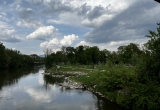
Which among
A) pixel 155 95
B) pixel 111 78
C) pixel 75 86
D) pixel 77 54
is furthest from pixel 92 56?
pixel 155 95

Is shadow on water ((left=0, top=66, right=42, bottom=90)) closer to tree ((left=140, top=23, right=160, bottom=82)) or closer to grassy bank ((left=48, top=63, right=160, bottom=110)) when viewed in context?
grassy bank ((left=48, top=63, right=160, bottom=110))

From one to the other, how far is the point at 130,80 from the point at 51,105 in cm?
1055

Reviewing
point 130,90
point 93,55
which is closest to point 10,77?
point 130,90

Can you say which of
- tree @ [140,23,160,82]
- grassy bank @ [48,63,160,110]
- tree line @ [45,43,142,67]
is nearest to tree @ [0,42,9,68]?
tree line @ [45,43,142,67]

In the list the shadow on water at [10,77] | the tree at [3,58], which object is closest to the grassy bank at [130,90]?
the shadow on water at [10,77]

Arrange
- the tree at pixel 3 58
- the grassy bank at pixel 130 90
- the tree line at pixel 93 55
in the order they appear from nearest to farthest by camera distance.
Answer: the grassy bank at pixel 130 90, the tree line at pixel 93 55, the tree at pixel 3 58

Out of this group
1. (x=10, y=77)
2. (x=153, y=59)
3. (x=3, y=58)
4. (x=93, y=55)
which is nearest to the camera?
(x=153, y=59)

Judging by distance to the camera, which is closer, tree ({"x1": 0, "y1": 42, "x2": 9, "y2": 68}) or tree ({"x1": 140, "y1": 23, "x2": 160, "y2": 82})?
tree ({"x1": 140, "y1": 23, "x2": 160, "y2": 82})

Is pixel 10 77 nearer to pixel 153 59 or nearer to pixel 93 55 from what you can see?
pixel 153 59

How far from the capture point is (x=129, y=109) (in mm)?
20719

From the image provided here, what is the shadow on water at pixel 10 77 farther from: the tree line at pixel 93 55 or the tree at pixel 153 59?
the tree at pixel 153 59

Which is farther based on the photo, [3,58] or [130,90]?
[3,58]

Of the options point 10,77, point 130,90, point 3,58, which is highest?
point 3,58

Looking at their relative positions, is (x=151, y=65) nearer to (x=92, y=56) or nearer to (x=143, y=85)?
(x=143, y=85)
